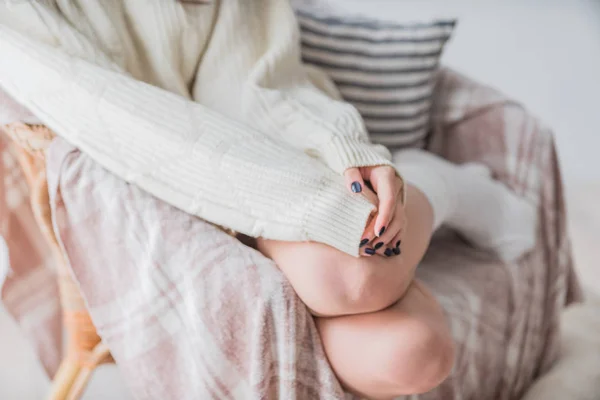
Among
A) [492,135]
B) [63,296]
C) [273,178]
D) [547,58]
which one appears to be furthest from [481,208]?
[547,58]

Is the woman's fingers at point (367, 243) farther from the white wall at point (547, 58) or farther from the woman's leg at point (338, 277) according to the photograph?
the white wall at point (547, 58)

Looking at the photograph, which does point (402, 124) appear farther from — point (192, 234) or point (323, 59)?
point (192, 234)

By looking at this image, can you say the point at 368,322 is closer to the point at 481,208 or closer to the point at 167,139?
the point at 167,139

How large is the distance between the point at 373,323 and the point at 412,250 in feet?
0.41

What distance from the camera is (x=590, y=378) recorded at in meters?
1.12

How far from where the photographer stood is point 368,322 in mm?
673

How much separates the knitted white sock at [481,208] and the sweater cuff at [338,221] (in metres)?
0.28

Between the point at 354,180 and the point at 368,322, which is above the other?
the point at 354,180

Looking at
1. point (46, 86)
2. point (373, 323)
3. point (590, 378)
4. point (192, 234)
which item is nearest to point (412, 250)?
point (373, 323)

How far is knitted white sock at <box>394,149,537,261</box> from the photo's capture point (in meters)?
0.96

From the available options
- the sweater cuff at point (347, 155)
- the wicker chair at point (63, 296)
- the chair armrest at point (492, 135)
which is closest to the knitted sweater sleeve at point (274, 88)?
the sweater cuff at point (347, 155)

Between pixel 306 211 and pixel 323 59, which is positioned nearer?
pixel 306 211

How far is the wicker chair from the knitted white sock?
55 cm

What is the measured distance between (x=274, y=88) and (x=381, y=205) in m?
0.28
